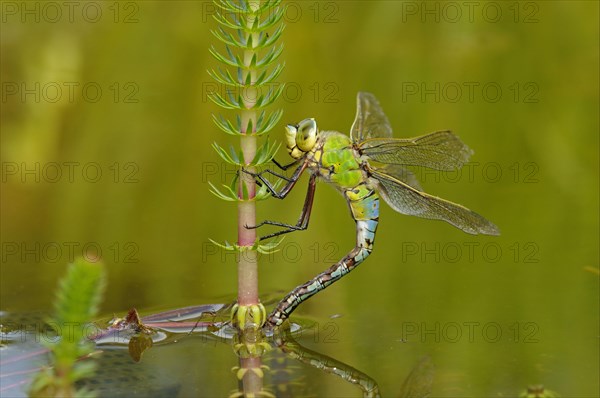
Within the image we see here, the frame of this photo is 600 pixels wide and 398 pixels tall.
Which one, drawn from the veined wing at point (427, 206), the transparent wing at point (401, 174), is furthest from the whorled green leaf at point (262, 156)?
the transparent wing at point (401, 174)

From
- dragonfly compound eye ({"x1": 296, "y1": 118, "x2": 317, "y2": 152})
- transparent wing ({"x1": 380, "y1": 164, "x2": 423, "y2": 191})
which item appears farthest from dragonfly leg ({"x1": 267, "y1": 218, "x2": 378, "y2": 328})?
dragonfly compound eye ({"x1": 296, "y1": 118, "x2": 317, "y2": 152})

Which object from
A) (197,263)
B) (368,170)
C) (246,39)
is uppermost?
(246,39)

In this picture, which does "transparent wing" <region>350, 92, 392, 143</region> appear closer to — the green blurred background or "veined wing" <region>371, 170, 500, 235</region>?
"veined wing" <region>371, 170, 500, 235</region>

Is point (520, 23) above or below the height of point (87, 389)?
above

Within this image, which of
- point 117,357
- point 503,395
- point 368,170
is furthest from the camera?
point 368,170

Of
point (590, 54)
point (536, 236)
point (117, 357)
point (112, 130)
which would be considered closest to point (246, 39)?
point (117, 357)

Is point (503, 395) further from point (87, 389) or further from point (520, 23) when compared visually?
point (520, 23)

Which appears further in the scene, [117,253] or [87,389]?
[117,253]

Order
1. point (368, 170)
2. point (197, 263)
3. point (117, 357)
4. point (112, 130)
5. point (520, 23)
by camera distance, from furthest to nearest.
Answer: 1. point (520, 23)
2. point (112, 130)
3. point (197, 263)
4. point (368, 170)
5. point (117, 357)
